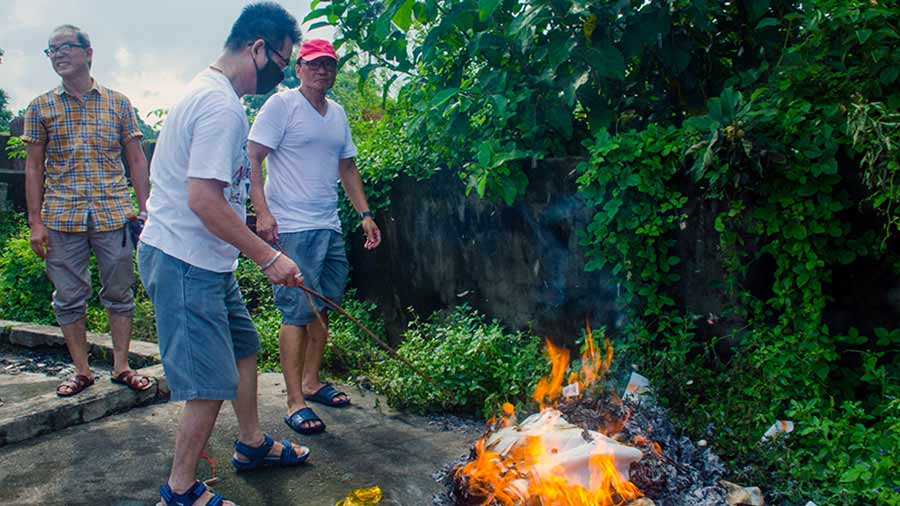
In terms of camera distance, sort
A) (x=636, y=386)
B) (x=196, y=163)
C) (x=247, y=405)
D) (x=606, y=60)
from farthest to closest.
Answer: (x=606, y=60) < (x=636, y=386) < (x=247, y=405) < (x=196, y=163)

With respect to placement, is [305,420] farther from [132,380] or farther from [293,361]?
[132,380]

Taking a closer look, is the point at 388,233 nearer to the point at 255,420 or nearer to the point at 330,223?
the point at 330,223

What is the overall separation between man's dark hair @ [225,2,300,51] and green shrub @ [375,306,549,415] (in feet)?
7.77

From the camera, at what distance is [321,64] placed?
14.8 ft

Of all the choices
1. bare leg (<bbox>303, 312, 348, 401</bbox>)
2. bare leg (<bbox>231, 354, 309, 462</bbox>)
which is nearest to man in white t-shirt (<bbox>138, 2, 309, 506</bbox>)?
bare leg (<bbox>231, 354, 309, 462</bbox>)

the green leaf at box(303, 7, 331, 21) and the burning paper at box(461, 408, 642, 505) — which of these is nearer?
A: the burning paper at box(461, 408, 642, 505)

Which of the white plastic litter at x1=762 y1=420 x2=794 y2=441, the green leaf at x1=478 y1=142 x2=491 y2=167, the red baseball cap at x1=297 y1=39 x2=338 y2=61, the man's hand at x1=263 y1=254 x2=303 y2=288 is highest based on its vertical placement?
the red baseball cap at x1=297 y1=39 x2=338 y2=61

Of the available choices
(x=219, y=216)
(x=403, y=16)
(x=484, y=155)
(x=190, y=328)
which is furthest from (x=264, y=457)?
(x=403, y=16)

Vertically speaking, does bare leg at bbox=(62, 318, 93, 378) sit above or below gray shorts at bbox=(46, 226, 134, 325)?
below

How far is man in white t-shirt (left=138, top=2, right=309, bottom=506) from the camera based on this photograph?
9.52 feet

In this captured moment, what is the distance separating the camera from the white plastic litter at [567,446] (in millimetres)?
3025

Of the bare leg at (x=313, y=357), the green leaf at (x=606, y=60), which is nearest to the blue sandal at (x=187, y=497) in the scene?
the bare leg at (x=313, y=357)

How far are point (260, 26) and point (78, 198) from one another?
2.26m

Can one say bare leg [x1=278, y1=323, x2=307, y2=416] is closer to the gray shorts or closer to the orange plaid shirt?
the gray shorts
